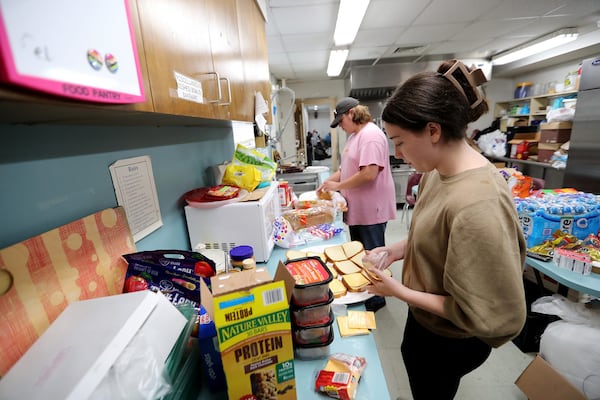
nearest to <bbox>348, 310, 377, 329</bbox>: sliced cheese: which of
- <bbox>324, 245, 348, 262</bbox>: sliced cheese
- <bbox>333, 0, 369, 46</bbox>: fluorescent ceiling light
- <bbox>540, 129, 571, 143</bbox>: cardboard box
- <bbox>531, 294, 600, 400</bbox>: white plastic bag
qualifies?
<bbox>324, 245, 348, 262</bbox>: sliced cheese

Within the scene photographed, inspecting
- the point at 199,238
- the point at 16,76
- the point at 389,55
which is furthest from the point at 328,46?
the point at 16,76

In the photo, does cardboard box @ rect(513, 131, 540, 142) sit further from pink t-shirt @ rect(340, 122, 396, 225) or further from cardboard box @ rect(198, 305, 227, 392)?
cardboard box @ rect(198, 305, 227, 392)

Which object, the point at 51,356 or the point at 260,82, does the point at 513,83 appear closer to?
the point at 260,82

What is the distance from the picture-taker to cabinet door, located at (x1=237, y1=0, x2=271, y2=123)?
1.32 meters

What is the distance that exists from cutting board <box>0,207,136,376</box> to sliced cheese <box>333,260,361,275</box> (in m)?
0.82

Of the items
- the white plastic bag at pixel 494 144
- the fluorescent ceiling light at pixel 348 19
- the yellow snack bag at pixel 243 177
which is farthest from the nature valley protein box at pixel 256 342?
the white plastic bag at pixel 494 144

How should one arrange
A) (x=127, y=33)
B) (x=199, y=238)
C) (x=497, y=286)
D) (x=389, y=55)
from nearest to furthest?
(x=127, y=33)
(x=497, y=286)
(x=199, y=238)
(x=389, y=55)

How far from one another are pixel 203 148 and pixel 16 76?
4.42ft

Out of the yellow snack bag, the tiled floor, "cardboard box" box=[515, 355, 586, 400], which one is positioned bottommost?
the tiled floor

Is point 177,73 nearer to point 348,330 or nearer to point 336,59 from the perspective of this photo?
point 348,330

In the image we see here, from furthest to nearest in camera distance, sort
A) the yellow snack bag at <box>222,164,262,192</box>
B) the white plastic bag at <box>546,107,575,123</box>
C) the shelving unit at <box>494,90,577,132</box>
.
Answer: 1. the shelving unit at <box>494,90,577,132</box>
2. the white plastic bag at <box>546,107,575,123</box>
3. the yellow snack bag at <box>222,164,262,192</box>

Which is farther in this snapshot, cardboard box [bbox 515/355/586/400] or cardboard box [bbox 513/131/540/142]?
cardboard box [bbox 513/131/540/142]

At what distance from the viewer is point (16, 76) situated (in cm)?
27

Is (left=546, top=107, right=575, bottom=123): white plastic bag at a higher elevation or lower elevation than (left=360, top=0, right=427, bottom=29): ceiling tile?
lower
